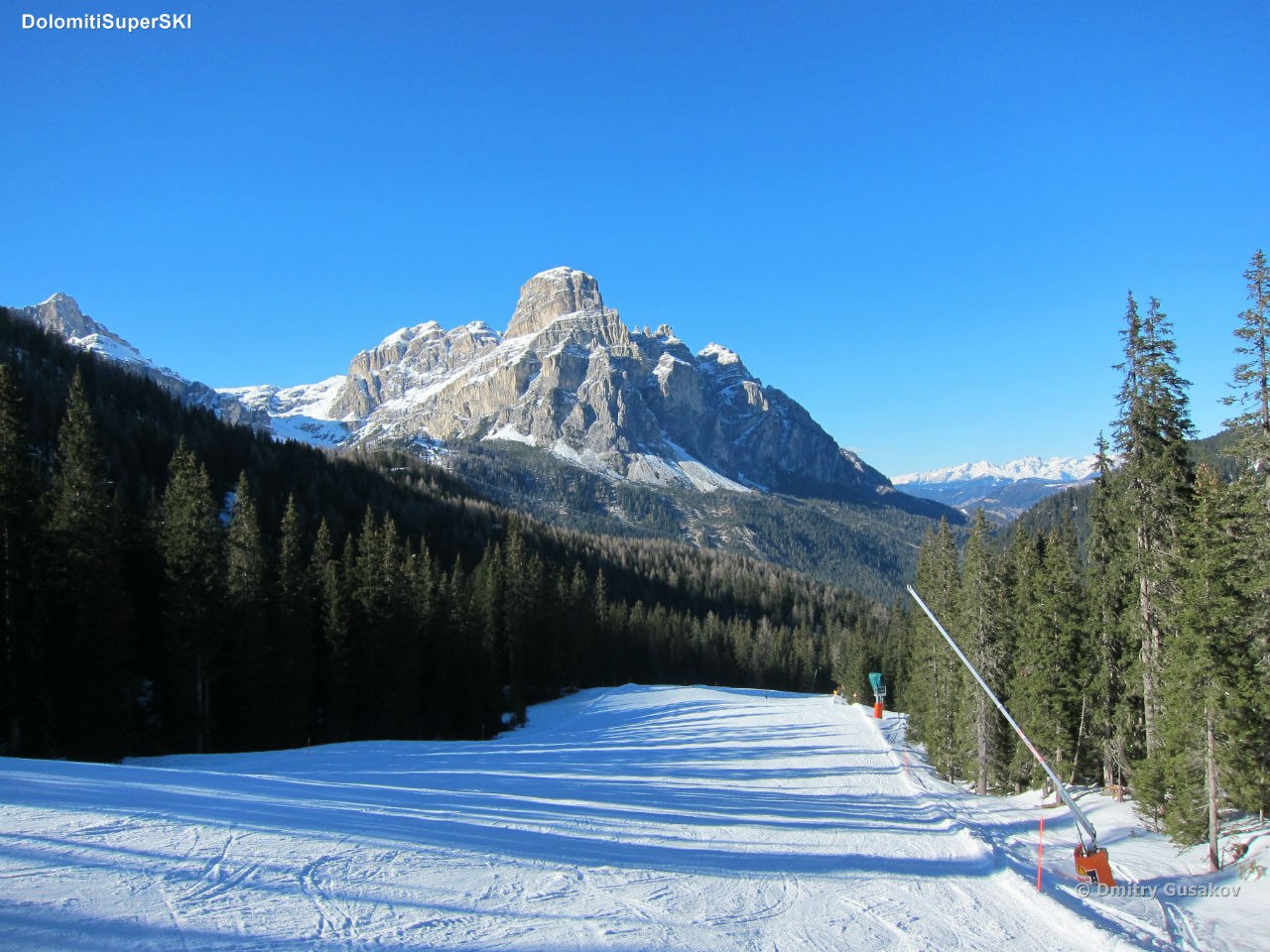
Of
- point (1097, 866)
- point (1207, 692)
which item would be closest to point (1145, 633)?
point (1207, 692)

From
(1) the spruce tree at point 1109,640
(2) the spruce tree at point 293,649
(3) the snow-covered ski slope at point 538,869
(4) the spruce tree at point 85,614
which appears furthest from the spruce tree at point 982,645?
(4) the spruce tree at point 85,614

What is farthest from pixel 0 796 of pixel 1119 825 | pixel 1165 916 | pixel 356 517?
pixel 356 517

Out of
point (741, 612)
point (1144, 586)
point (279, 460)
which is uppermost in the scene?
→ point (279, 460)

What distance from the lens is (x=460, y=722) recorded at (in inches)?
1526

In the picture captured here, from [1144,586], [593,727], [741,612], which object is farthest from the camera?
[741,612]

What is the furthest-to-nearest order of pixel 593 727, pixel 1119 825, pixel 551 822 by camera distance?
1. pixel 593 727
2. pixel 1119 825
3. pixel 551 822

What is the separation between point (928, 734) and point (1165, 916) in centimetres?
2139

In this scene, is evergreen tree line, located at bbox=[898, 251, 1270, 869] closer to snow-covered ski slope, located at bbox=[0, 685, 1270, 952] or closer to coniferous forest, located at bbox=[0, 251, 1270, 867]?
coniferous forest, located at bbox=[0, 251, 1270, 867]

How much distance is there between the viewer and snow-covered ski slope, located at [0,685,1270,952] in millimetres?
7078

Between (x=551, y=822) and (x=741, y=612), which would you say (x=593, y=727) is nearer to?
(x=551, y=822)

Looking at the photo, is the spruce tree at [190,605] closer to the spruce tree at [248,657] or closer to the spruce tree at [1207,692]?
the spruce tree at [248,657]

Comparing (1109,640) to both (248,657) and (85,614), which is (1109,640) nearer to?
(248,657)

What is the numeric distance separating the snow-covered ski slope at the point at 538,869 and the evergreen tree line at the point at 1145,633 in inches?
98.1

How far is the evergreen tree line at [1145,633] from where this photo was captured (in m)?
14.7
